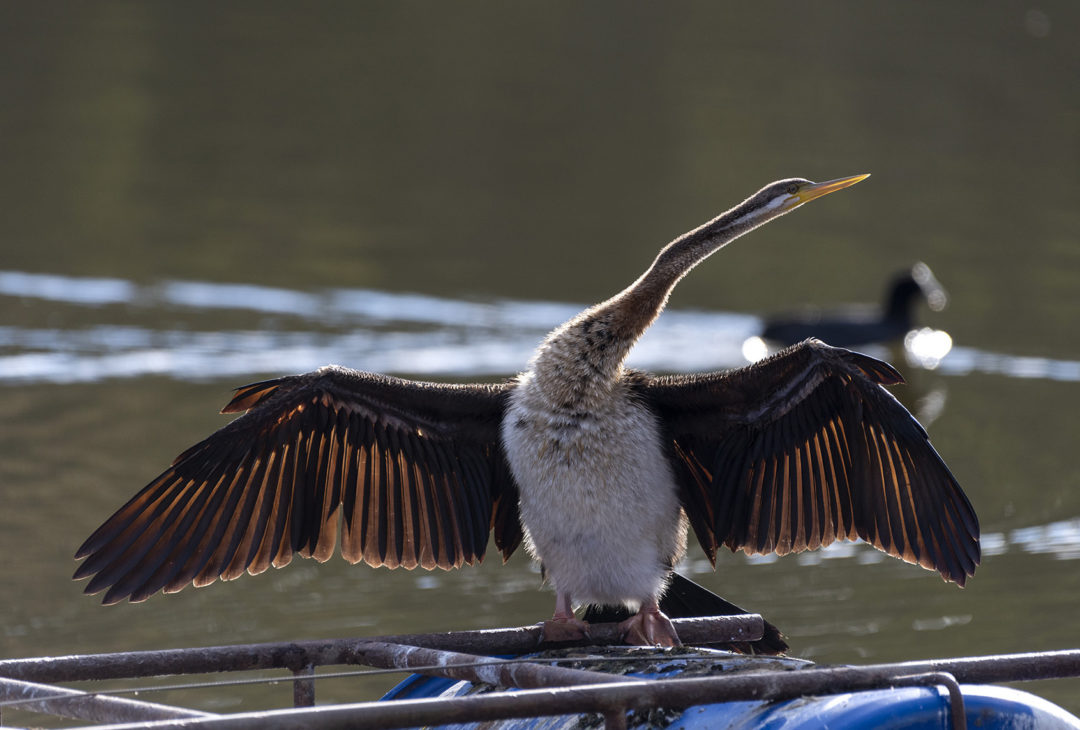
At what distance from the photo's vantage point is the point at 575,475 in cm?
462

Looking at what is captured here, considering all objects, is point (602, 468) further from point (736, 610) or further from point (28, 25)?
point (28, 25)

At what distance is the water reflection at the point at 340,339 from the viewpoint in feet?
41.0

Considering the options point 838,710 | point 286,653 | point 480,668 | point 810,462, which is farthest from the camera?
point 810,462

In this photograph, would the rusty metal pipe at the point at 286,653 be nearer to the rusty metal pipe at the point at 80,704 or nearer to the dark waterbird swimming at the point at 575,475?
the dark waterbird swimming at the point at 575,475

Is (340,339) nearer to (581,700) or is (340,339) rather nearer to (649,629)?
(649,629)

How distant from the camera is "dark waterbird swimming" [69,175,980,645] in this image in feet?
15.0

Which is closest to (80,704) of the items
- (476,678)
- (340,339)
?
(476,678)

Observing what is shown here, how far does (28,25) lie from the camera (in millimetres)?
25609

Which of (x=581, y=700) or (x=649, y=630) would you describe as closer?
(x=581, y=700)

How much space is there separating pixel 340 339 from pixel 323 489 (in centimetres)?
850

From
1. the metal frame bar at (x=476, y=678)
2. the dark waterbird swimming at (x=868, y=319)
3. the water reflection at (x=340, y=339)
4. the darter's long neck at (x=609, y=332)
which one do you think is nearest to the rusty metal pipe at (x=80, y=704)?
the metal frame bar at (x=476, y=678)

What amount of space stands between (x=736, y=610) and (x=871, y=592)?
4016mm

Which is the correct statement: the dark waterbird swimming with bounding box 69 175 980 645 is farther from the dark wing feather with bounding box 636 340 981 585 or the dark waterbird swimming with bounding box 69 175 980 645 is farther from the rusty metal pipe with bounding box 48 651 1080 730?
the rusty metal pipe with bounding box 48 651 1080 730

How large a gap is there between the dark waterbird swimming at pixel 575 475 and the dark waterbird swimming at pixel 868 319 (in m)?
8.78
